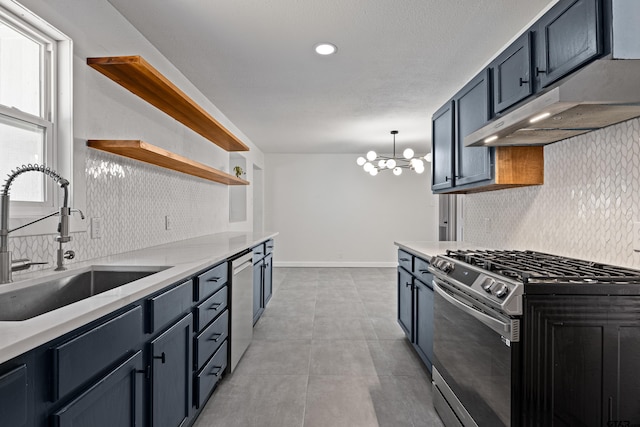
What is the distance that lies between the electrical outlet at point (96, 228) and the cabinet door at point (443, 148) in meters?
2.53

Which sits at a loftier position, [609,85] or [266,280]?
[609,85]

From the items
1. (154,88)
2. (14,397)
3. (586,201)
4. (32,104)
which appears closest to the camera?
(14,397)

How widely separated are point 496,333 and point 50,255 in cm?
197

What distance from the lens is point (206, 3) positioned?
220cm

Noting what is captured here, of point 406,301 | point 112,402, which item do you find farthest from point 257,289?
point 112,402

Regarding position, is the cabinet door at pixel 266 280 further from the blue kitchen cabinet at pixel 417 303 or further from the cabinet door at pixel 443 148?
the cabinet door at pixel 443 148

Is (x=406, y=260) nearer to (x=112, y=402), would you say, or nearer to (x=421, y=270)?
(x=421, y=270)

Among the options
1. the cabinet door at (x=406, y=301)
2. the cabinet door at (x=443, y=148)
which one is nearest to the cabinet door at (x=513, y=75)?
the cabinet door at (x=443, y=148)

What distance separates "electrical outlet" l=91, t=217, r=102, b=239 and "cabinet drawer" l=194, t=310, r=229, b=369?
80cm

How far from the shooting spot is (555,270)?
1597mm

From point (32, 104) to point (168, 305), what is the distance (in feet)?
3.83

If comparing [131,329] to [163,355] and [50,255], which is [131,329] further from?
[50,255]

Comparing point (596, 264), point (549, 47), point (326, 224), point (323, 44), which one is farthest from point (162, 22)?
point (326, 224)

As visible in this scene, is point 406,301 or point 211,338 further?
point 406,301
